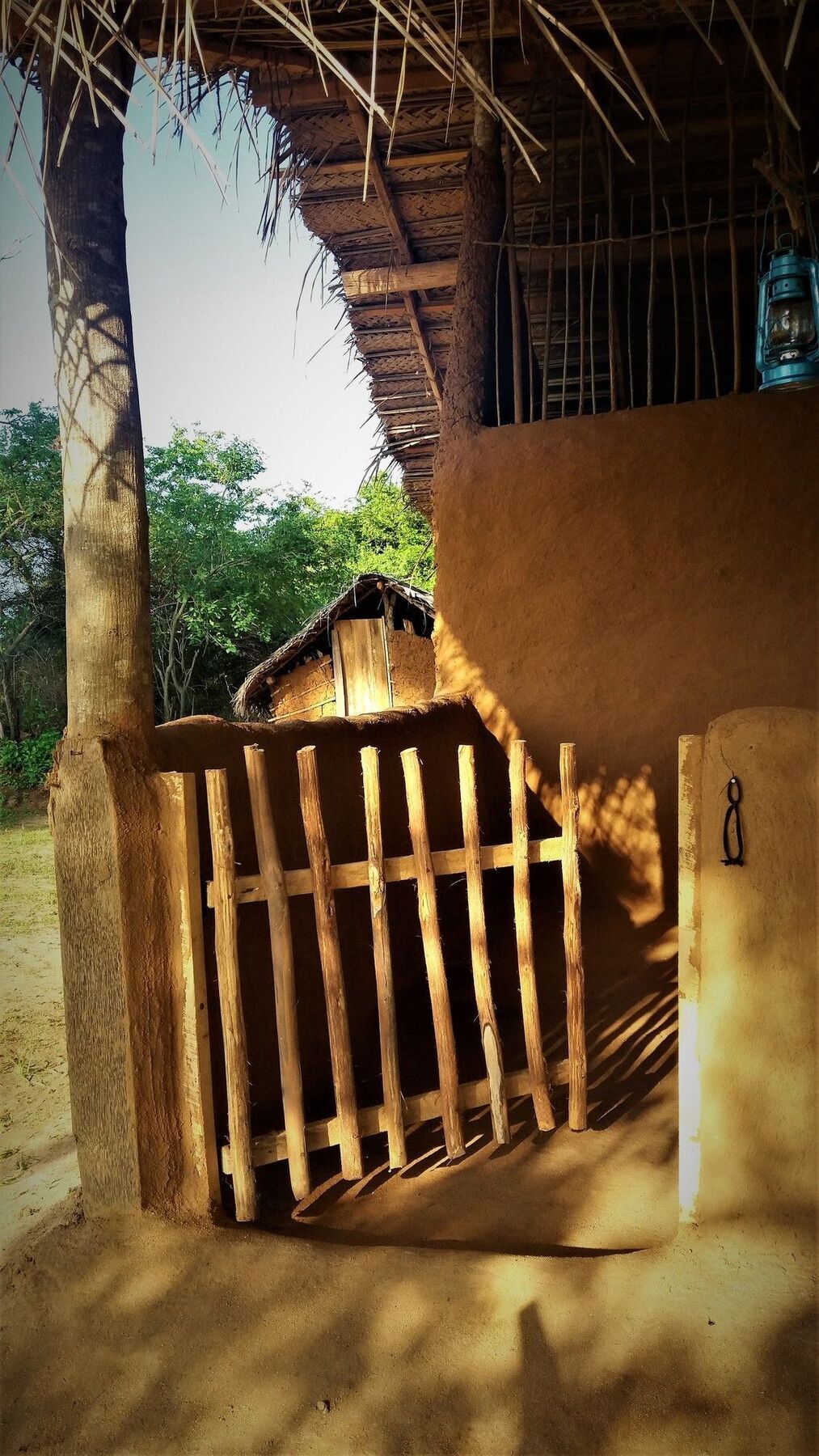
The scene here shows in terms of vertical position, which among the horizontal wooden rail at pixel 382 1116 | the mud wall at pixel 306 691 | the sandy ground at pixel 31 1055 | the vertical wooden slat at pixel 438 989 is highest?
the mud wall at pixel 306 691

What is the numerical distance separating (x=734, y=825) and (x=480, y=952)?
111cm

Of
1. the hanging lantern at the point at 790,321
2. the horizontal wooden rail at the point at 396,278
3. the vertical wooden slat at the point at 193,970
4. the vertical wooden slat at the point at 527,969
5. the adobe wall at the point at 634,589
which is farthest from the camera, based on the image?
the horizontal wooden rail at the point at 396,278

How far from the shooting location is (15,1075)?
19.1 feet

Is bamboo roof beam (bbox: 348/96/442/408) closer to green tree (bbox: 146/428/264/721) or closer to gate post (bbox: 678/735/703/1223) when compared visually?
gate post (bbox: 678/735/703/1223)

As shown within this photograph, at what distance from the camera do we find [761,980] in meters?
2.45

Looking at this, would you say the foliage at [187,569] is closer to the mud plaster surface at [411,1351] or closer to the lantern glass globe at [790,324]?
the lantern glass globe at [790,324]

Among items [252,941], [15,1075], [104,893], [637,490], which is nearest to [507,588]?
[637,490]

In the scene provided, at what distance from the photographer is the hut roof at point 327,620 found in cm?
1240

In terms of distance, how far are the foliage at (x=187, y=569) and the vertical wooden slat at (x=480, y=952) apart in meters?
10.8

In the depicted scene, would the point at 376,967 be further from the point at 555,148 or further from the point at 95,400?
the point at 555,148

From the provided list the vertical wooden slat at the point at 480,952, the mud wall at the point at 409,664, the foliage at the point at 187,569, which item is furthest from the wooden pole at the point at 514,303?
the foliage at the point at 187,569

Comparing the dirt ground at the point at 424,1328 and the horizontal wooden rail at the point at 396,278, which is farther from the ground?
the horizontal wooden rail at the point at 396,278

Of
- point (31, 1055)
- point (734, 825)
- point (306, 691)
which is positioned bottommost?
point (31, 1055)

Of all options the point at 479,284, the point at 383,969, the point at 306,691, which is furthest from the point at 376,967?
the point at 306,691
